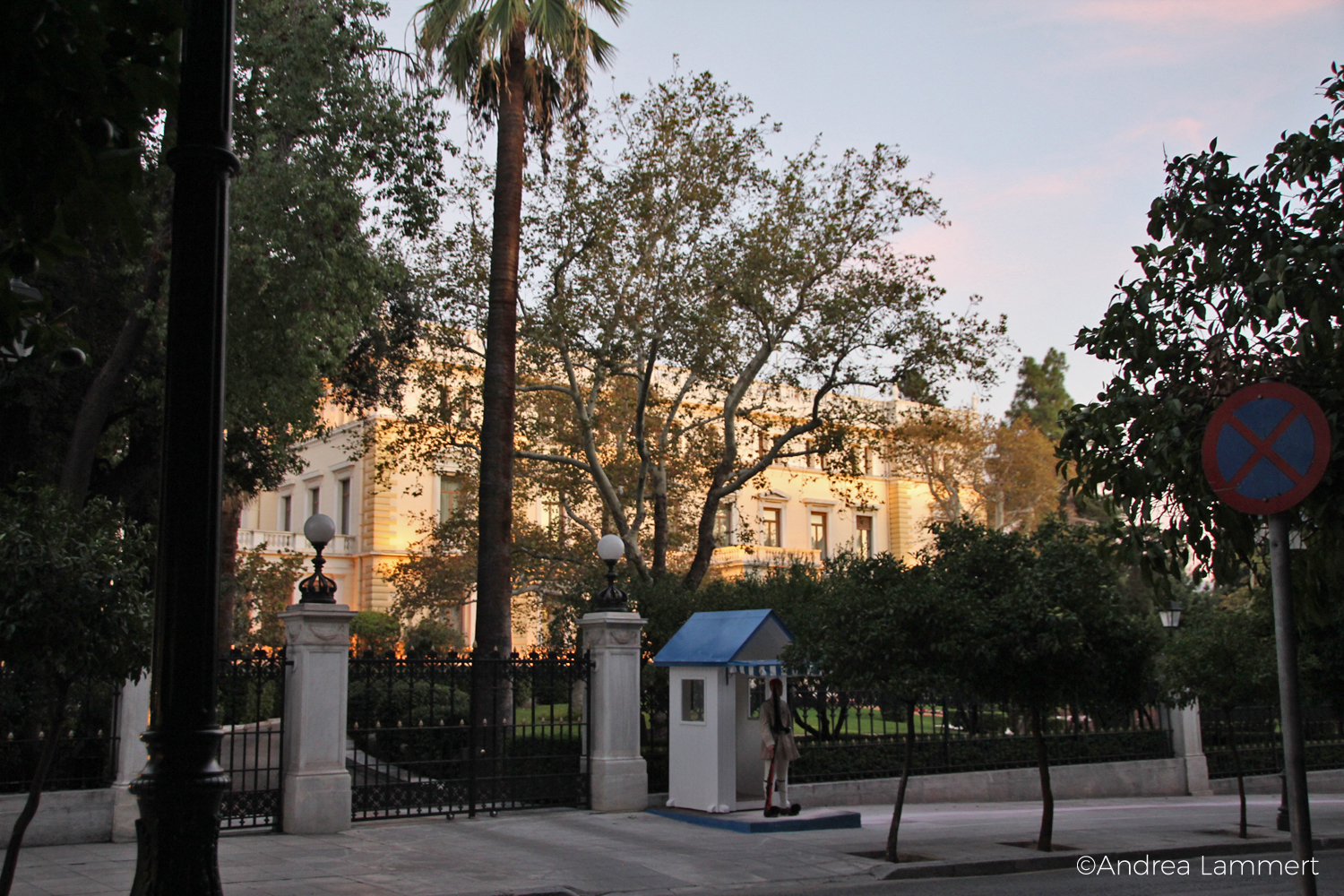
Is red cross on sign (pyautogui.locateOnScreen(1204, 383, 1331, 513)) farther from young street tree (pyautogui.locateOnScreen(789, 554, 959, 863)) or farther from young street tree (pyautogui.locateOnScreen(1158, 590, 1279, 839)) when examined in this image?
young street tree (pyautogui.locateOnScreen(1158, 590, 1279, 839))

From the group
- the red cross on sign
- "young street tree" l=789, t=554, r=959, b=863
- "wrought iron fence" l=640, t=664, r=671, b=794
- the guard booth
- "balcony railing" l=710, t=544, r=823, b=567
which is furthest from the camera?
"balcony railing" l=710, t=544, r=823, b=567

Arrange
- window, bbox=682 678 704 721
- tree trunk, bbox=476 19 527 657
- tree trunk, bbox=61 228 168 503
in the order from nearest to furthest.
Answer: window, bbox=682 678 704 721
tree trunk, bbox=61 228 168 503
tree trunk, bbox=476 19 527 657

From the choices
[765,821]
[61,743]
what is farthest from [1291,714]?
[61,743]

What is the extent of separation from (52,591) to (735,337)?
16.6 metres

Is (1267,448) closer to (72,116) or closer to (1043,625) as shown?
(72,116)

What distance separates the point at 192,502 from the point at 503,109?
16938 mm

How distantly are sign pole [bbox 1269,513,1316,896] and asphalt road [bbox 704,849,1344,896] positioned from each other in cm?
588

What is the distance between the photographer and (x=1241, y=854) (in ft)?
44.4

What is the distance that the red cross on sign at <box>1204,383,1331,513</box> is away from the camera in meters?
4.98

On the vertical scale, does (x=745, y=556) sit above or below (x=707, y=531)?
above

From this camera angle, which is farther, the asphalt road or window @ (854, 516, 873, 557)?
window @ (854, 516, 873, 557)

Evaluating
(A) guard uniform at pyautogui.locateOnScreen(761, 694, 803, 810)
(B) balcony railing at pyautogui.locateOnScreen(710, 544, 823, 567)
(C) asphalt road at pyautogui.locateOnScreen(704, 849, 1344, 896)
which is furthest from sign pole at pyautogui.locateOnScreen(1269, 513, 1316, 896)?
(B) balcony railing at pyautogui.locateOnScreen(710, 544, 823, 567)

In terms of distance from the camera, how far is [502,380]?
18609 mm

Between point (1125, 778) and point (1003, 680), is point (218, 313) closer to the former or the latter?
point (1003, 680)
